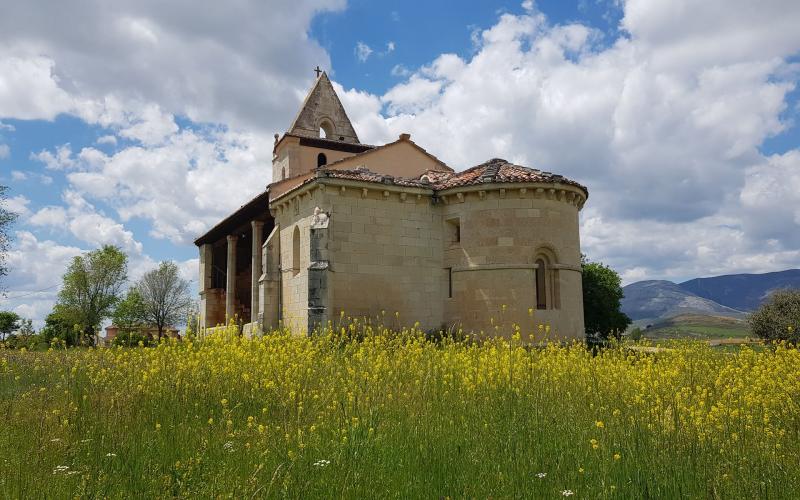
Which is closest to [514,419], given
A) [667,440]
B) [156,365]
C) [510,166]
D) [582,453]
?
[582,453]

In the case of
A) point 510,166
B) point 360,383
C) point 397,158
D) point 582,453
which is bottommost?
point 582,453

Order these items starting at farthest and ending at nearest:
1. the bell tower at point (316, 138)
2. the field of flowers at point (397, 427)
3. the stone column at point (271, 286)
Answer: the bell tower at point (316, 138), the stone column at point (271, 286), the field of flowers at point (397, 427)

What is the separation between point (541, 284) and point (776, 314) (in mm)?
17433

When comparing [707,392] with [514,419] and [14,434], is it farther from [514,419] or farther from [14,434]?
[14,434]

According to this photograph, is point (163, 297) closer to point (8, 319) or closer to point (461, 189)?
point (8, 319)

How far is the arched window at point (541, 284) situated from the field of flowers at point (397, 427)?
28.5 ft

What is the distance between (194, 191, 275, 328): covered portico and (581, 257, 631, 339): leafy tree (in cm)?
1842

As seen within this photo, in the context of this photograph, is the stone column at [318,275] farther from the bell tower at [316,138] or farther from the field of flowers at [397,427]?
the bell tower at [316,138]

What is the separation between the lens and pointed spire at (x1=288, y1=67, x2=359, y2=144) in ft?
102

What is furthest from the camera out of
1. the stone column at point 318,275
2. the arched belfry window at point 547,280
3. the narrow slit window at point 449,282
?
the narrow slit window at point 449,282

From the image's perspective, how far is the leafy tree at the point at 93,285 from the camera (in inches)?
1986

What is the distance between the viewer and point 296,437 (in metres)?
5.45

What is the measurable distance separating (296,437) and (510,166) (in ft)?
48.9

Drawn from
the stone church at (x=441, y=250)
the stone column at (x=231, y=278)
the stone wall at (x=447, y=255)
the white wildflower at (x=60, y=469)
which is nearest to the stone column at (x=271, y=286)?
the stone church at (x=441, y=250)
